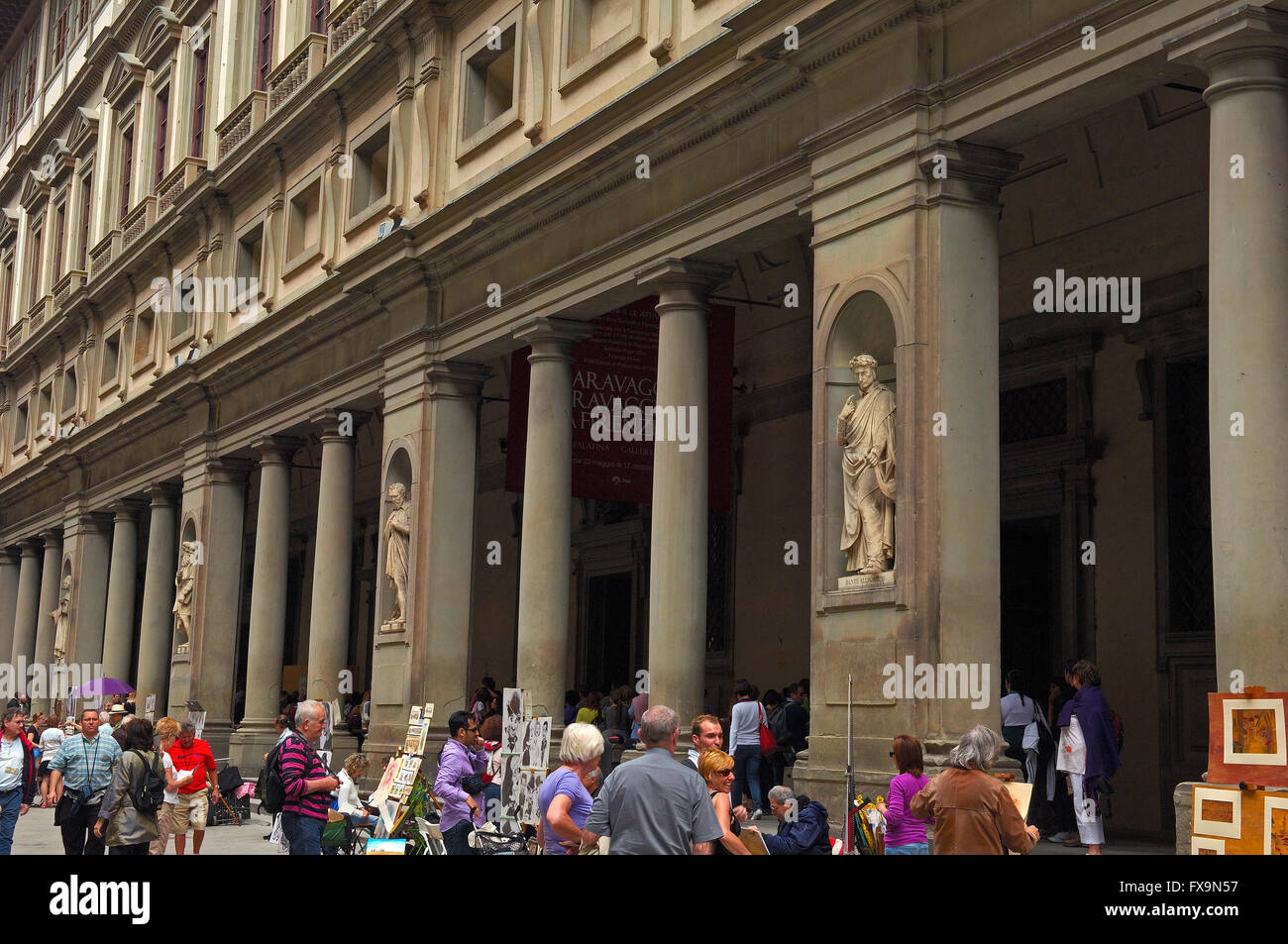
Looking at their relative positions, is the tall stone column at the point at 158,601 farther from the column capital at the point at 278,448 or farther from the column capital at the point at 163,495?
the column capital at the point at 278,448

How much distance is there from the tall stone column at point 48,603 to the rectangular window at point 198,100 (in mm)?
12801

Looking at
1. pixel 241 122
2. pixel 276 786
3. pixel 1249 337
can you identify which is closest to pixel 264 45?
pixel 241 122

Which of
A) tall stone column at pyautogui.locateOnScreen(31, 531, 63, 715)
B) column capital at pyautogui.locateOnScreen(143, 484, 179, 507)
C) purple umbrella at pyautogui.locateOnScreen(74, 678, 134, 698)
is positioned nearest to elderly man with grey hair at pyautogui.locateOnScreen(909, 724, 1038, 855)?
purple umbrella at pyautogui.locateOnScreen(74, 678, 134, 698)

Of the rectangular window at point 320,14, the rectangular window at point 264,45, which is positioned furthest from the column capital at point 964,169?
the rectangular window at point 264,45

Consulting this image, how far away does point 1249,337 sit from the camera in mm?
10047

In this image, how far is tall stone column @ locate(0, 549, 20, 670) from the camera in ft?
147

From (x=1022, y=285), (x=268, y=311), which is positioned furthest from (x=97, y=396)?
(x=1022, y=285)

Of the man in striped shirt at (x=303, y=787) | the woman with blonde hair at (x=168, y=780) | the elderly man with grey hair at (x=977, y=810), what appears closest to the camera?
the elderly man with grey hair at (x=977, y=810)

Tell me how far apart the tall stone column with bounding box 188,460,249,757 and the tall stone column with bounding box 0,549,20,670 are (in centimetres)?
1854

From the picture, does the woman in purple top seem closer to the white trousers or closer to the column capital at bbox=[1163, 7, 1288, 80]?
the white trousers

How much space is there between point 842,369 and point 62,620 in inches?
1192

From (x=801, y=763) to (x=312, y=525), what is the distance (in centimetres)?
2562

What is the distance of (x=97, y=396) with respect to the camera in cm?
3806

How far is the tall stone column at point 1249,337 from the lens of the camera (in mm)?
9859
